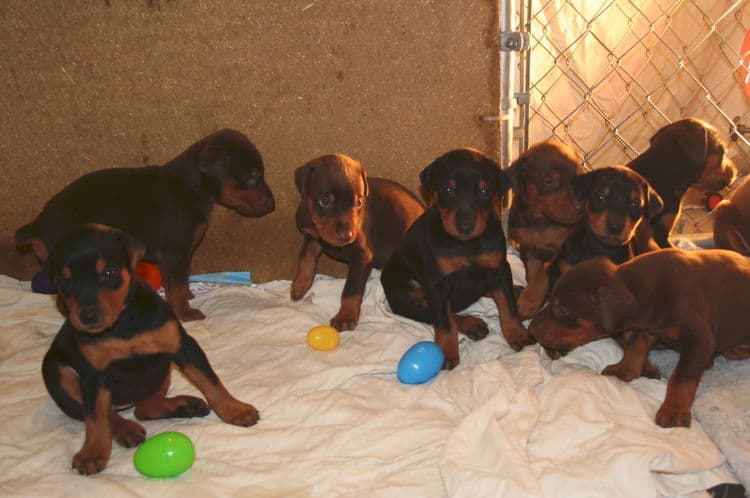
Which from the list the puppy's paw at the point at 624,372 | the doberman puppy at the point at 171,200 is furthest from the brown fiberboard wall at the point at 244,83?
the puppy's paw at the point at 624,372

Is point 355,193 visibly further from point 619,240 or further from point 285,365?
point 619,240

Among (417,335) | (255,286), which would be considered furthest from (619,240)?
(255,286)

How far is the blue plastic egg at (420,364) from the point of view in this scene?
3543mm

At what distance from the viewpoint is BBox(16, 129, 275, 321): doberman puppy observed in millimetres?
4305

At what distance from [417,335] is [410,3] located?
6.82 feet

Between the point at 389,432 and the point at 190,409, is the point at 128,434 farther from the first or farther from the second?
the point at 389,432

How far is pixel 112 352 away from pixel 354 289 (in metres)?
1.65

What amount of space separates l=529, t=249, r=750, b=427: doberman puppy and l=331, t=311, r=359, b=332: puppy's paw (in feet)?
4.20

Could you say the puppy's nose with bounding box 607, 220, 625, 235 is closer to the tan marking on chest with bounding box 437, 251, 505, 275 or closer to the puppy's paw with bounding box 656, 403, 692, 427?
the tan marking on chest with bounding box 437, 251, 505, 275

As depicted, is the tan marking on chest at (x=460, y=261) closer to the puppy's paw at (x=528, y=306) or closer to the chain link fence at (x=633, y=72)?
the puppy's paw at (x=528, y=306)

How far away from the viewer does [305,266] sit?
15.5 ft

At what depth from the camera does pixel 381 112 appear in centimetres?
468

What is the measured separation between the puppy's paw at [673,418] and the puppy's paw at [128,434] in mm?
2369

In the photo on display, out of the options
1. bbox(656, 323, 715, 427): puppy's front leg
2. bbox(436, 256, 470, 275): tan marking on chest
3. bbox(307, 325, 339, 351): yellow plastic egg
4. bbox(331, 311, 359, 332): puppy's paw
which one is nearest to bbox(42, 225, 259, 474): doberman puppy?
bbox(307, 325, 339, 351): yellow plastic egg
